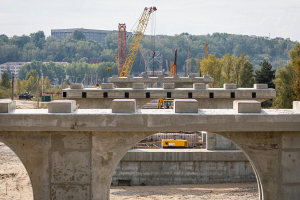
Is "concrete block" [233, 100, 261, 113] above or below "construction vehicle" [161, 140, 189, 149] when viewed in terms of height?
above

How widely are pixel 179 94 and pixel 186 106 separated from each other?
1503 centimetres

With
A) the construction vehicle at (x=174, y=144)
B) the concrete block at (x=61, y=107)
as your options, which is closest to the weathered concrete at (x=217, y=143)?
the construction vehicle at (x=174, y=144)

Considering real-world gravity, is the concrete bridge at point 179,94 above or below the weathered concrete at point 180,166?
above

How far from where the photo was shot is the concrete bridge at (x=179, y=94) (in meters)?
30.4

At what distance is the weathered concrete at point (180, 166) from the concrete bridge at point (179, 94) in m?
4.95

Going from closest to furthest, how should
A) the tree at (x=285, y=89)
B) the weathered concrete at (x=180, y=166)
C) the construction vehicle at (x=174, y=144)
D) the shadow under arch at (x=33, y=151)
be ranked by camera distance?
1. the shadow under arch at (x=33, y=151)
2. the weathered concrete at (x=180, y=166)
3. the construction vehicle at (x=174, y=144)
4. the tree at (x=285, y=89)

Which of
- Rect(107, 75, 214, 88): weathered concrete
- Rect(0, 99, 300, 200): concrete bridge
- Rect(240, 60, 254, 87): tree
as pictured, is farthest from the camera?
Rect(240, 60, 254, 87): tree

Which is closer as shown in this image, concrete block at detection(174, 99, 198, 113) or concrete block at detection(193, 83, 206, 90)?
concrete block at detection(174, 99, 198, 113)

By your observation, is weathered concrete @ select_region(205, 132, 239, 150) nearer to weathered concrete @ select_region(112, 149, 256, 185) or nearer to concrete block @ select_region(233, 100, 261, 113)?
weathered concrete @ select_region(112, 149, 256, 185)

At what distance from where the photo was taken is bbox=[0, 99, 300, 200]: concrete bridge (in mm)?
15188

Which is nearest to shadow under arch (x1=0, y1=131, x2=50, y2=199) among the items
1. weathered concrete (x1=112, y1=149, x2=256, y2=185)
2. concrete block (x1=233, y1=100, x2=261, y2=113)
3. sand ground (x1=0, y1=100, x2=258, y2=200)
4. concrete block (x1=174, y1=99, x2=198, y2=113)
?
concrete block (x1=174, y1=99, x2=198, y2=113)

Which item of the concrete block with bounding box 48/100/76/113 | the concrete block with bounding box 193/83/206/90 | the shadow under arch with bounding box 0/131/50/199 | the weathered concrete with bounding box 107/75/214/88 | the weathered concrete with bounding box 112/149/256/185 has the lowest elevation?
the weathered concrete with bounding box 112/149/256/185

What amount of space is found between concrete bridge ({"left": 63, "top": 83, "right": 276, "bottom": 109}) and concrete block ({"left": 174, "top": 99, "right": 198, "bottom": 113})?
48.4ft

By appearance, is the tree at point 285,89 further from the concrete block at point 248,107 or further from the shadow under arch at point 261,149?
the concrete block at point 248,107
